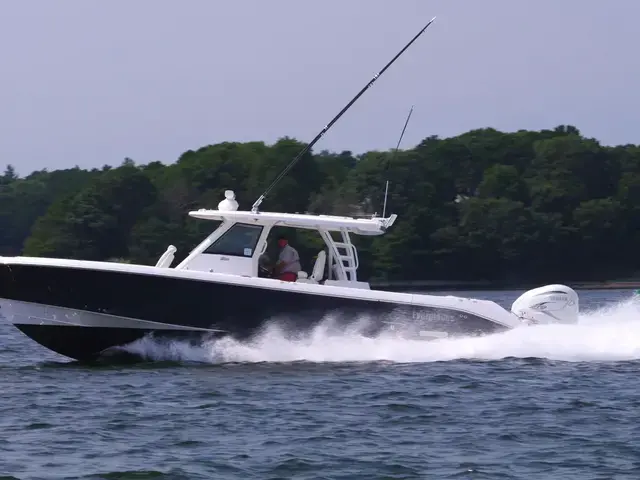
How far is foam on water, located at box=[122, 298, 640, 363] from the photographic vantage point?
1575 centimetres

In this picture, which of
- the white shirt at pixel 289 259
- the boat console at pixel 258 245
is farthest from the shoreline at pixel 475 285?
the white shirt at pixel 289 259

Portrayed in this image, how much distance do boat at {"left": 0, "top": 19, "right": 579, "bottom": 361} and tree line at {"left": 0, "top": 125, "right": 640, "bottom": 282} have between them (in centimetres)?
3501

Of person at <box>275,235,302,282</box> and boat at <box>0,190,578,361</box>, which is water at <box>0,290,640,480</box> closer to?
boat at <box>0,190,578,361</box>

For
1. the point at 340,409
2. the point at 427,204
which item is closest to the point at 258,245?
the point at 340,409

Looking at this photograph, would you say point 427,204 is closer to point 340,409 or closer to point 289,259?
point 289,259

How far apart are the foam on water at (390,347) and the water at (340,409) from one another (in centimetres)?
2

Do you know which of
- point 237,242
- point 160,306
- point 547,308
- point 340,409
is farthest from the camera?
point 547,308

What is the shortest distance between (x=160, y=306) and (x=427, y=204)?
163 feet

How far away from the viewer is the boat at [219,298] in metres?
15.2

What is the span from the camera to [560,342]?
16.8 m

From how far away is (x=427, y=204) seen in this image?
64.6 metres

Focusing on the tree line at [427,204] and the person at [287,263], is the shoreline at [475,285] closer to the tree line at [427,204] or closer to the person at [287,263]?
the tree line at [427,204]

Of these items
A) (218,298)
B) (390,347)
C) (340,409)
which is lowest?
(340,409)

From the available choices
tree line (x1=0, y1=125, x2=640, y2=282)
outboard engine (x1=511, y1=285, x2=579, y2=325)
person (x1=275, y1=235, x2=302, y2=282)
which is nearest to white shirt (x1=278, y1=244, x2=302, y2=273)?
person (x1=275, y1=235, x2=302, y2=282)
